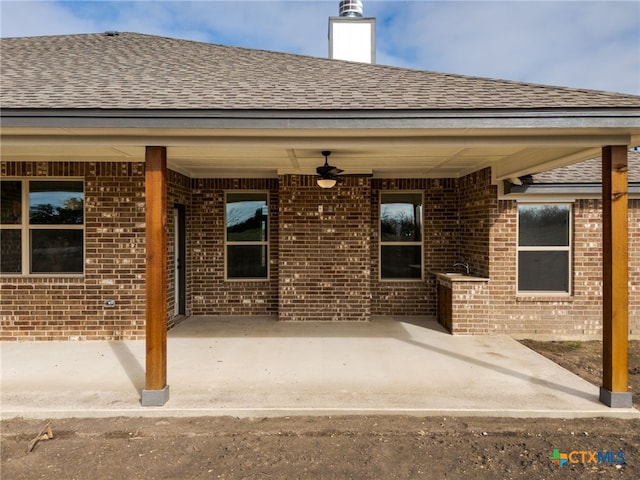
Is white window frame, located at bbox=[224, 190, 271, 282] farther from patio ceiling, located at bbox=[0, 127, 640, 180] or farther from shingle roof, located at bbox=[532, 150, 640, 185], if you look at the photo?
shingle roof, located at bbox=[532, 150, 640, 185]

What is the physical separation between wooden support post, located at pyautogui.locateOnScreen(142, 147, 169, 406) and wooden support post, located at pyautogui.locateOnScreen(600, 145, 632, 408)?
448 centimetres

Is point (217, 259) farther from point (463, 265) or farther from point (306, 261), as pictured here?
point (463, 265)

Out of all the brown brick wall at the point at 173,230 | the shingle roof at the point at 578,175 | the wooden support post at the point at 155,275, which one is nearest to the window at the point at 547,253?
the shingle roof at the point at 578,175

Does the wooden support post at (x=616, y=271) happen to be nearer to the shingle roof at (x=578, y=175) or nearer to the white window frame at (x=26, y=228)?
the shingle roof at (x=578, y=175)

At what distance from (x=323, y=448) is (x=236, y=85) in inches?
156

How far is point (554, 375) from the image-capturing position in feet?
17.0

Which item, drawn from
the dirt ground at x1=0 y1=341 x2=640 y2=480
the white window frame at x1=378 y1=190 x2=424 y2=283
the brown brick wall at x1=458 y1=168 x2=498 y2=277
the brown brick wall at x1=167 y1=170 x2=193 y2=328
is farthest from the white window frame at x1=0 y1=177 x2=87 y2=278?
the brown brick wall at x1=458 y1=168 x2=498 y2=277

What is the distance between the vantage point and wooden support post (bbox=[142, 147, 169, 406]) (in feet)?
14.2

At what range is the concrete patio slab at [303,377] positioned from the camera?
13.9 feet

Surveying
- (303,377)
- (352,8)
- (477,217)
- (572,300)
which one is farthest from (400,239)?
(352,8)

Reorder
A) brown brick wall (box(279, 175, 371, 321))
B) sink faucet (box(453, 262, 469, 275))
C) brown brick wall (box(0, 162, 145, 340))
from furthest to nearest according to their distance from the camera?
brown brick wall (box(279, 175, 371, 321)) < sink faucet (box(453, 262, 469, 275)) < brown brick wall (box(0, 162, 145, 340))

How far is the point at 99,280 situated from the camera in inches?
266

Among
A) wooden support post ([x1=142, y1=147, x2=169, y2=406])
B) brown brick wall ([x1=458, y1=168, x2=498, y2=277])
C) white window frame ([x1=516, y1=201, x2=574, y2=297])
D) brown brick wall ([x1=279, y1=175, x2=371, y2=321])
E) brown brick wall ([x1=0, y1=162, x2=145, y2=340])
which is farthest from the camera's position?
brown brick wall ([x1=279, y1=175, x2=371, y2=321])

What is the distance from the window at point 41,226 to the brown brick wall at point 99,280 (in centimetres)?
18
